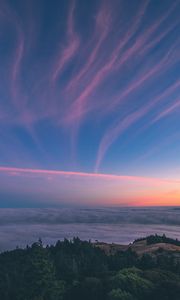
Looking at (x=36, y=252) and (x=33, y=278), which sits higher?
(x=36, y=252)

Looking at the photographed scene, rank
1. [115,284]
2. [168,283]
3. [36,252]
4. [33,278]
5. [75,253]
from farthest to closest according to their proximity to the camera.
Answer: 1. [75,253]
2. [36,252]
3. [33,278]
4. [115,284]
5. [168,283]

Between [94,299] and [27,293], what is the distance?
92.2 feet

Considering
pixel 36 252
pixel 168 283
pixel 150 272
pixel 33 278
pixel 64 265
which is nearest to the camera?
pixel 168 283

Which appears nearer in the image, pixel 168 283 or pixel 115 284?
pixel 168 283

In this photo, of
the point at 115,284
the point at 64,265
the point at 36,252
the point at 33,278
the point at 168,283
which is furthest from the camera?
the point at 64,265

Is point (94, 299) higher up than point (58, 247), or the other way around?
point (58, 247)

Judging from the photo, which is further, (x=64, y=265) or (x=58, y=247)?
(x=58, y=247)

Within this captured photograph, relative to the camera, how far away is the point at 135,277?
92.0m

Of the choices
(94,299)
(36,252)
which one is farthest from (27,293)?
(94,299)

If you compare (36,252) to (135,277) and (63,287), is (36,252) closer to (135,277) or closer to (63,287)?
(63,287)

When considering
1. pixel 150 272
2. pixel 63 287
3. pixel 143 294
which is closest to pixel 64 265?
pixel 63 287

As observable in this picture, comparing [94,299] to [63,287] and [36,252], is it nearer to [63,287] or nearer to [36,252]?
[63,287]

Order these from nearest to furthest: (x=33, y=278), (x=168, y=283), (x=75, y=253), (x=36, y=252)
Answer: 1. (x=168, y=283)
2. (x=33, y=278)
3. (x=36, y=252)
4. (x=75, y=253)

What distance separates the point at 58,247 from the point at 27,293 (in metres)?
89.1
